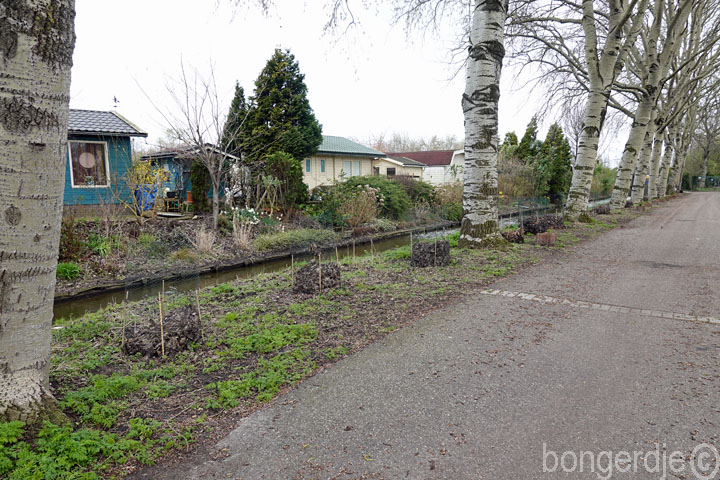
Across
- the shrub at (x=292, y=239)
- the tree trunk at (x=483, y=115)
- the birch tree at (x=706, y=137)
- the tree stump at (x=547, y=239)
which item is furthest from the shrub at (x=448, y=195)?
the birch tree at (x=706, y=137)

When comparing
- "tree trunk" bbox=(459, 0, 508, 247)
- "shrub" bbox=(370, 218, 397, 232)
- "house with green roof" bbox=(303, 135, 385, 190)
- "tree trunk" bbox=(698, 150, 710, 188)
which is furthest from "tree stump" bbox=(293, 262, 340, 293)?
"tree trunk" bbox=(698, 150, 710, 188)

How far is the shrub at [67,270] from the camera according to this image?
8391 millimetres

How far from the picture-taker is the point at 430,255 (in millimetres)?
6969

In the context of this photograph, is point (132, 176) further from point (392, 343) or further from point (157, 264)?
point (392, 343)

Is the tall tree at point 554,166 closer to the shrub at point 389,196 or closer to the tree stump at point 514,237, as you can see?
the shrub at point 389,196

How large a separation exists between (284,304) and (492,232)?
16.1 feet

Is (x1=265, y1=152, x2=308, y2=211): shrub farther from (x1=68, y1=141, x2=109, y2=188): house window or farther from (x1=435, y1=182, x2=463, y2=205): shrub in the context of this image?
(x1=435, y1=182, x2=463, y2=205): shrub

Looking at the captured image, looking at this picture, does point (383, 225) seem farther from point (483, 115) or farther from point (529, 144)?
point (529, 144)

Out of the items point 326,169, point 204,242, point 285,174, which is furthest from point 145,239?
point 326,169

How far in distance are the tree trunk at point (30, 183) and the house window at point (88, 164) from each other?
13.1 metres

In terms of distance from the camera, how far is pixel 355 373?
3.33 meters

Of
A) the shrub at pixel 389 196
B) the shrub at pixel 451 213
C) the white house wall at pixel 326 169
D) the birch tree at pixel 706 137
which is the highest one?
the birch tree at pixel 706 137

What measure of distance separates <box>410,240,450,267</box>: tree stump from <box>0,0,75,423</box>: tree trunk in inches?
208

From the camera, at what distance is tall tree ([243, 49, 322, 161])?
57.3ft
